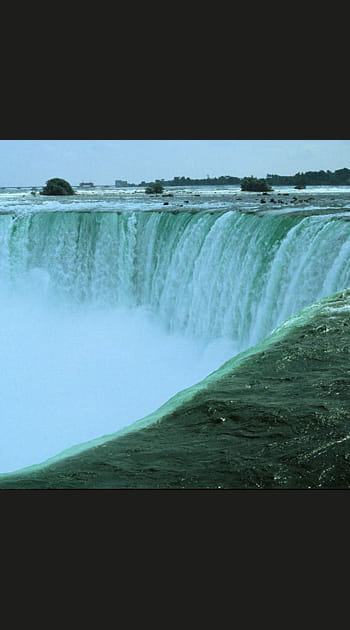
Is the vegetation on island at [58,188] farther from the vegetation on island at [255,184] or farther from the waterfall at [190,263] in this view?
the vegetation on island at [255,184]

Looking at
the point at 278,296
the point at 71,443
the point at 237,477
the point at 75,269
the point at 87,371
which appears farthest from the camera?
the point at 75,269

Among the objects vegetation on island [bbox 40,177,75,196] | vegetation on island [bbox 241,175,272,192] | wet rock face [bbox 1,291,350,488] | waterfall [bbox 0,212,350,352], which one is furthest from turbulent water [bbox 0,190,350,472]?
wet rock face [bbox 1,291,350,488]

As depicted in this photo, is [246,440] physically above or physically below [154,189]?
below

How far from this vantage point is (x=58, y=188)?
1625 centimetres

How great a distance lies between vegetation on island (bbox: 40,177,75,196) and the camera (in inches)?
607

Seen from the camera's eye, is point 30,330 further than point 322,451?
Yes

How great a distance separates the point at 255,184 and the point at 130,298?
3602 mm

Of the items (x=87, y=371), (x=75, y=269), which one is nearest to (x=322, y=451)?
(x=87, y=371)

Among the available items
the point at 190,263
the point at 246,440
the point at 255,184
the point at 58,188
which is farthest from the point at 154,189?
the point at 246,440

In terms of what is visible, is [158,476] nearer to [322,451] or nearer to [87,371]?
[322,451]

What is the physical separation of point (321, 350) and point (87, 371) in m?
4.94

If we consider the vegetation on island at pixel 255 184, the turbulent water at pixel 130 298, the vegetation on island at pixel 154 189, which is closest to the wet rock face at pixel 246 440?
the turbulent water at pixel 130 298

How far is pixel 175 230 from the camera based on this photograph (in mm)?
11500

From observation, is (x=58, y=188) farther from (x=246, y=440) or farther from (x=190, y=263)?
(x=246, y=440)
